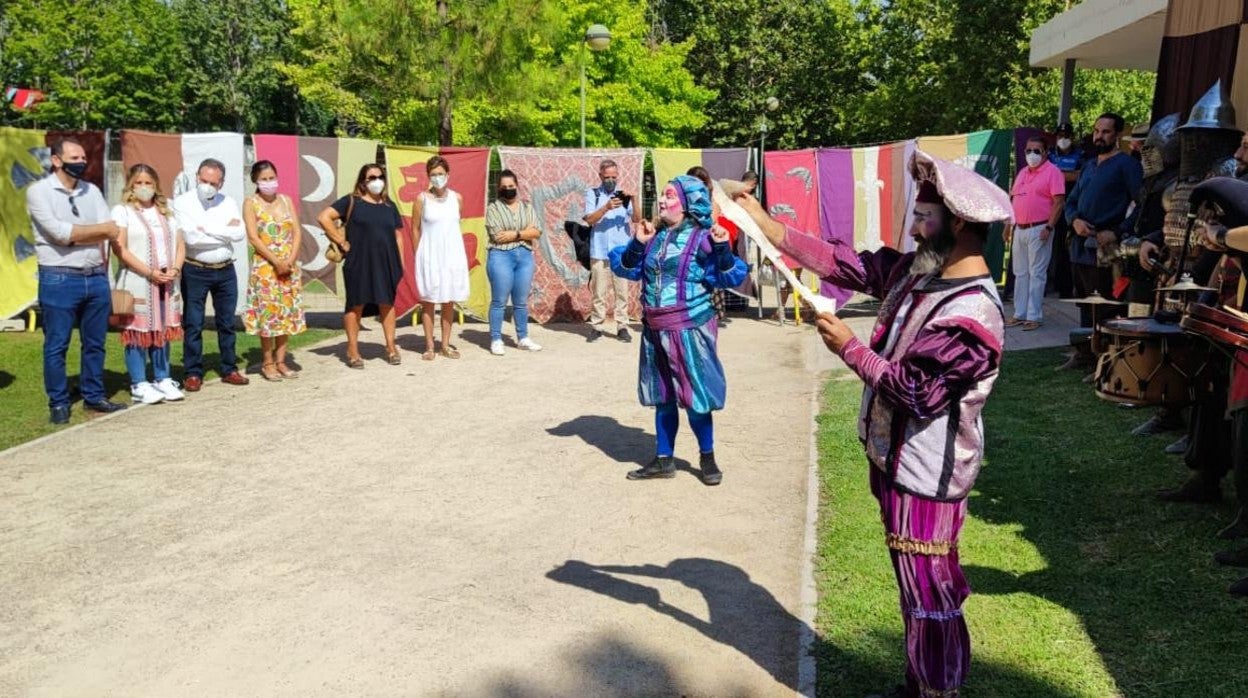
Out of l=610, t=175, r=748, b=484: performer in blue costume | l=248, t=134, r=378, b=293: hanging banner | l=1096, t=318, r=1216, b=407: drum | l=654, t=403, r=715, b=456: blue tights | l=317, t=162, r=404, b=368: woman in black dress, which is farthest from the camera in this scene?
l=248, t=134, r=378, b=293: hanging banner

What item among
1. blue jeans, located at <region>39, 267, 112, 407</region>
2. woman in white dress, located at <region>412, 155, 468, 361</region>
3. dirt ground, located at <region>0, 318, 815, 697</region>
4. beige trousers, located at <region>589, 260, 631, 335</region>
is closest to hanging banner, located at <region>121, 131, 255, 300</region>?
woman in white dress, located at <region>412, 155, 468, 361</region>

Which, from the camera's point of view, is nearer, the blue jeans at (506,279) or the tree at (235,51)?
the blue jeans at (506,279)

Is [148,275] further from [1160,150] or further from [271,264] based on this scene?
[1160,150]

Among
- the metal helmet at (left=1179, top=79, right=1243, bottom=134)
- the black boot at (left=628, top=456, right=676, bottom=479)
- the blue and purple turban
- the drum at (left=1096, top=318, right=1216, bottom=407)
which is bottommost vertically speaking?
the black boot at (left=628, top=456, right=676, bottom=479)

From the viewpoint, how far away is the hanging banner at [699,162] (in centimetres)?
1361

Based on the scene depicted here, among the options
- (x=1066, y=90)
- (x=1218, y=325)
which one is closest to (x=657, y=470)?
(x=1218, y=325)

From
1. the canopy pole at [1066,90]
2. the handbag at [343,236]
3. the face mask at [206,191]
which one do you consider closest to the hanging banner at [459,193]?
the handbag at [343,236]

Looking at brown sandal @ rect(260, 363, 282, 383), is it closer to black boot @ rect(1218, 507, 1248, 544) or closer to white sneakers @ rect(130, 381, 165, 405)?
white sneakers @ rect(130, 381, 165, 405)

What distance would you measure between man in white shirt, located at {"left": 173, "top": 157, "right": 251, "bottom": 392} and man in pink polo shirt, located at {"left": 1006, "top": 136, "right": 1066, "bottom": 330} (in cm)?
804

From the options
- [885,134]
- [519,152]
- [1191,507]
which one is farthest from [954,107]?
[1191,507]

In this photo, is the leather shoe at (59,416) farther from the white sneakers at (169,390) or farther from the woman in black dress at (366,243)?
the woman in black dress at (366,243)

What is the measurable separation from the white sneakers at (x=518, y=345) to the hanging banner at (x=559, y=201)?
153 cm

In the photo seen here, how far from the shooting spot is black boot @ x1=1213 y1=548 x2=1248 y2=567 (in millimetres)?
4570

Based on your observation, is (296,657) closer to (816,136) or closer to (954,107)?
(954,107)
